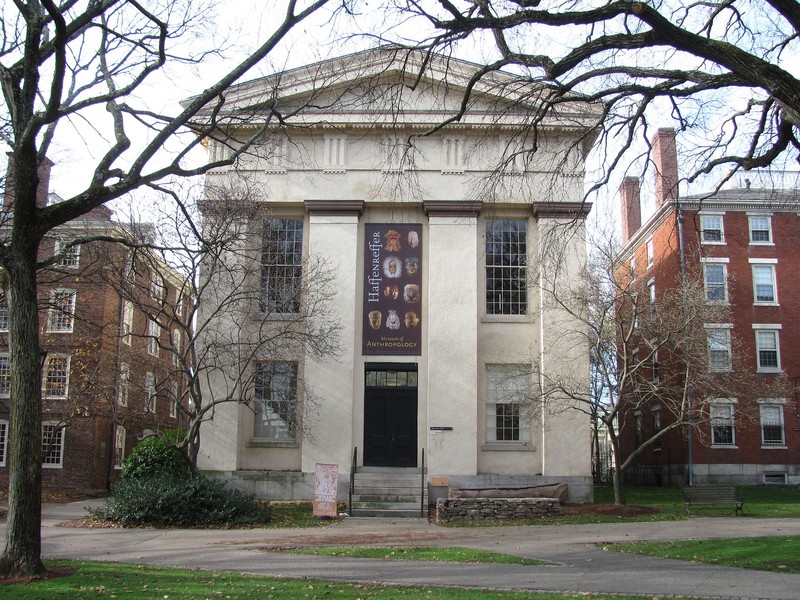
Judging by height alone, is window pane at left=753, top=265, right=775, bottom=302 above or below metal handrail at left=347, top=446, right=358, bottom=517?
above

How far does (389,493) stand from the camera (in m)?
22.3

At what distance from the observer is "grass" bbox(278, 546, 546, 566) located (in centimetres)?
1288

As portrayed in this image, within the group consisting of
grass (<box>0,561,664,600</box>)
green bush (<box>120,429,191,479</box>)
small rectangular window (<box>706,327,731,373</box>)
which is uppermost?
small rectangular window (<box>706,327,731,373</box>)

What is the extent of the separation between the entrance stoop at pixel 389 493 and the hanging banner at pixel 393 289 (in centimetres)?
366

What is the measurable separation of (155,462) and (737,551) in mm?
14695

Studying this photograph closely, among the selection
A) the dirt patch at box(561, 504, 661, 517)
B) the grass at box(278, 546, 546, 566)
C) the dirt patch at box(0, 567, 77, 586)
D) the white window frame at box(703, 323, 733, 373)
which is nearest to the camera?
the dirt patch at box(0, 567, 77, 586)

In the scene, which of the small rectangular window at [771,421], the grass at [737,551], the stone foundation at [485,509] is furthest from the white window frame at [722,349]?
the grass at [737,551]

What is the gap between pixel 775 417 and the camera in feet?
111

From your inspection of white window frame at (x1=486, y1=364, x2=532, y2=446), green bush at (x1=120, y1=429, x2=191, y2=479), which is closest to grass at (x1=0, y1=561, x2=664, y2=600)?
green bush at (x1=120, y1=429, x2=191, y2=479)

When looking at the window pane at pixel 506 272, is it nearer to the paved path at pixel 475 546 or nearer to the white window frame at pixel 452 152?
the white window frame at pixel 452 152

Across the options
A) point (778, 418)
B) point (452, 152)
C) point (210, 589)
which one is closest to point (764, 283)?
point (778, 418)

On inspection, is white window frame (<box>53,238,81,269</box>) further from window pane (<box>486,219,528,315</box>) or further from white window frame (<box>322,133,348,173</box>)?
window pane (<box>486,219,528,315</box>)

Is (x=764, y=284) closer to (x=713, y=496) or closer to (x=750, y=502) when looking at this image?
(x=750, y=502)

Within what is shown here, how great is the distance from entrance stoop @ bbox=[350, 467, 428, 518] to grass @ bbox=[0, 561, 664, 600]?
395 inches
